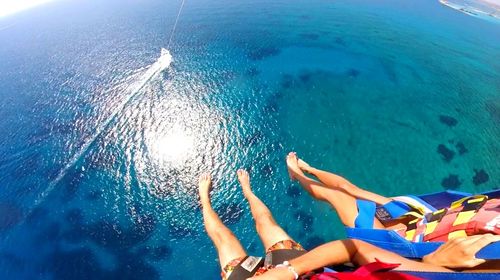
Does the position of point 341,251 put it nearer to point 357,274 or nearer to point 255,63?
point 357,274

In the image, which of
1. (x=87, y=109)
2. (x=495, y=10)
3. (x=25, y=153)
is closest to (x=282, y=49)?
(x=87, y=109)

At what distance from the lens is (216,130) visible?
700 inches

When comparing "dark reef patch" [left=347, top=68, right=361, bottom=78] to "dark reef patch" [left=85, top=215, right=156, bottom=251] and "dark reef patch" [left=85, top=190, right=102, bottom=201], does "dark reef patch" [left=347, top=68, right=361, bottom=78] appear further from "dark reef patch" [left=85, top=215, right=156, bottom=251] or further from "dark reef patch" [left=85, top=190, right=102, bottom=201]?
"dark reef patch" [left=85, top=190, right=102, bottom=201]

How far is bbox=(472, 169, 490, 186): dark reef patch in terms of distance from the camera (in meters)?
15.0

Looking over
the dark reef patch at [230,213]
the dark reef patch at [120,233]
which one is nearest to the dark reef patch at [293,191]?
the dark reef patch at [230,213]

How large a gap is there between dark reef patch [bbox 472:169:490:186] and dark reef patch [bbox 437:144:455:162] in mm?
1243

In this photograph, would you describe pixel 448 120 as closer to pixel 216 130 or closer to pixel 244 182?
pixel 216 130

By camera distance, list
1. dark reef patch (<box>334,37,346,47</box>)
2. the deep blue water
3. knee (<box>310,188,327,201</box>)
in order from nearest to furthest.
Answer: knee (<box>310,188,327,201</box>), the deep blue water, dark reef patch (<box>334,37,346,47</box>)

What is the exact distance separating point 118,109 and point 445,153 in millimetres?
19212

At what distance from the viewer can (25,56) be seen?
98.6 feet

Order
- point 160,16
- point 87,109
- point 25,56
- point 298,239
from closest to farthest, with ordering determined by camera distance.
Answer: point 298,239 → point 87,109 → point 25,56 → point 160,16

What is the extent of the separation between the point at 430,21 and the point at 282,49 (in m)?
17.4

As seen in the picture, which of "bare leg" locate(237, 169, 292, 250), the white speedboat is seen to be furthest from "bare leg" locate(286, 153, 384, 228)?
the white speedboat

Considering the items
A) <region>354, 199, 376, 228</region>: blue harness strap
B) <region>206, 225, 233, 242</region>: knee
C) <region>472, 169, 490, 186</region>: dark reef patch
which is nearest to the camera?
<region>354, 199, 376, 228</region>: blue harness strap
